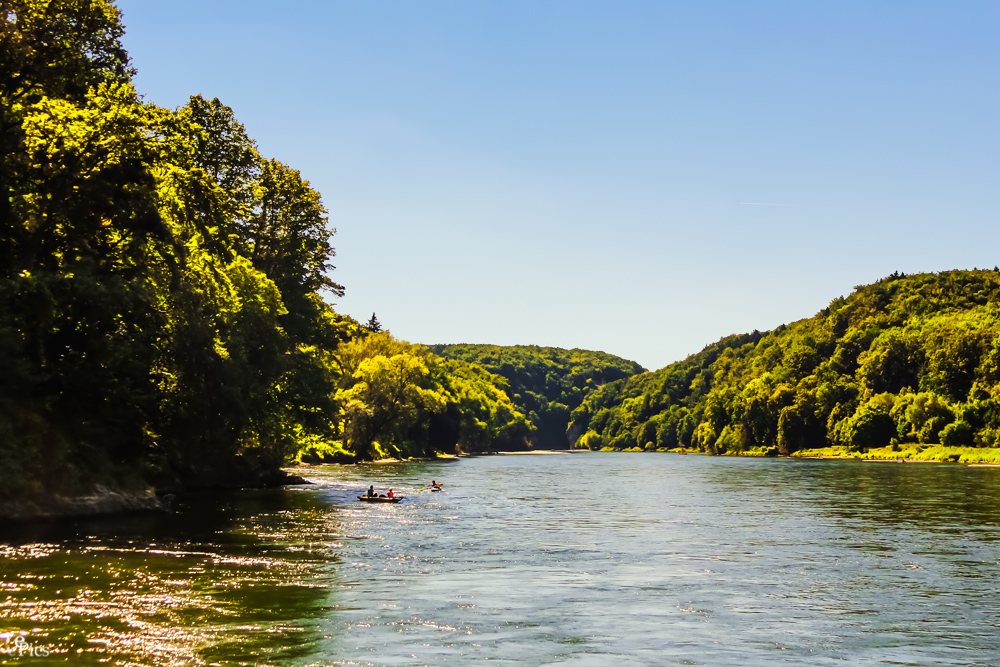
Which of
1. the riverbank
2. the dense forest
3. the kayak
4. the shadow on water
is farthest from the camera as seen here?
the riverbank

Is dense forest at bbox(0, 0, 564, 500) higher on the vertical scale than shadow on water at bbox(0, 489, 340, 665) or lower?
higher

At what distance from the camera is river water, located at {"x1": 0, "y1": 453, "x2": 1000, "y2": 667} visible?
19.7 metres

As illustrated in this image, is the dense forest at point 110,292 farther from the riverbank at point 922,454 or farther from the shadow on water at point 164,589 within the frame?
the riverbank at point 922,454

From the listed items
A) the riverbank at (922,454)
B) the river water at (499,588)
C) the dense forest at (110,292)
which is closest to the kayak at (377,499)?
the river water at (499,588)

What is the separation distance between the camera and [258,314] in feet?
213

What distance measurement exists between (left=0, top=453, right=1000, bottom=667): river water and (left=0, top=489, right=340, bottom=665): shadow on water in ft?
0.32

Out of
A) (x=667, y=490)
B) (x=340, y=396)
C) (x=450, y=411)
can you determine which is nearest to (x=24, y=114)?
(x=667, y=490)

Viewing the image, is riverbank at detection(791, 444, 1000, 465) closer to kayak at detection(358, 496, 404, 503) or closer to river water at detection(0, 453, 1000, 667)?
river water at detection(0, 453, 1000, 667)

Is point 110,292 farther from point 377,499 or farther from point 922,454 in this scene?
point 922,454

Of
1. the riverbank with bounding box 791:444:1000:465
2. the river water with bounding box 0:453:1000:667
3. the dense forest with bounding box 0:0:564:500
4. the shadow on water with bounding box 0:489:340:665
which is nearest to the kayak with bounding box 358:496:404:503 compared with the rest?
the river water with bounding box 0:453:1000:667

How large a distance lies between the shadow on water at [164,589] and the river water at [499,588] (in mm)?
98

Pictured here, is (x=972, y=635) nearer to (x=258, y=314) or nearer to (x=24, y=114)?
(x=24, y=114)

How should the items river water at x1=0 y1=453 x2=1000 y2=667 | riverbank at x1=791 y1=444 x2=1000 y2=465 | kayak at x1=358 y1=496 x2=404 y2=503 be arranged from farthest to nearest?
riverbank at x1=791 y1=444 x2=1000 y2=465
kayak at x1=358 y1=496 x2=404 y2=503
river water at x1=0 y1=453 x2=1000 y2=667

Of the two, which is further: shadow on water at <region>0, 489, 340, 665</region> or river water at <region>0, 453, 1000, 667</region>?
river water at <region>0, 453, 1000, 667</region>
